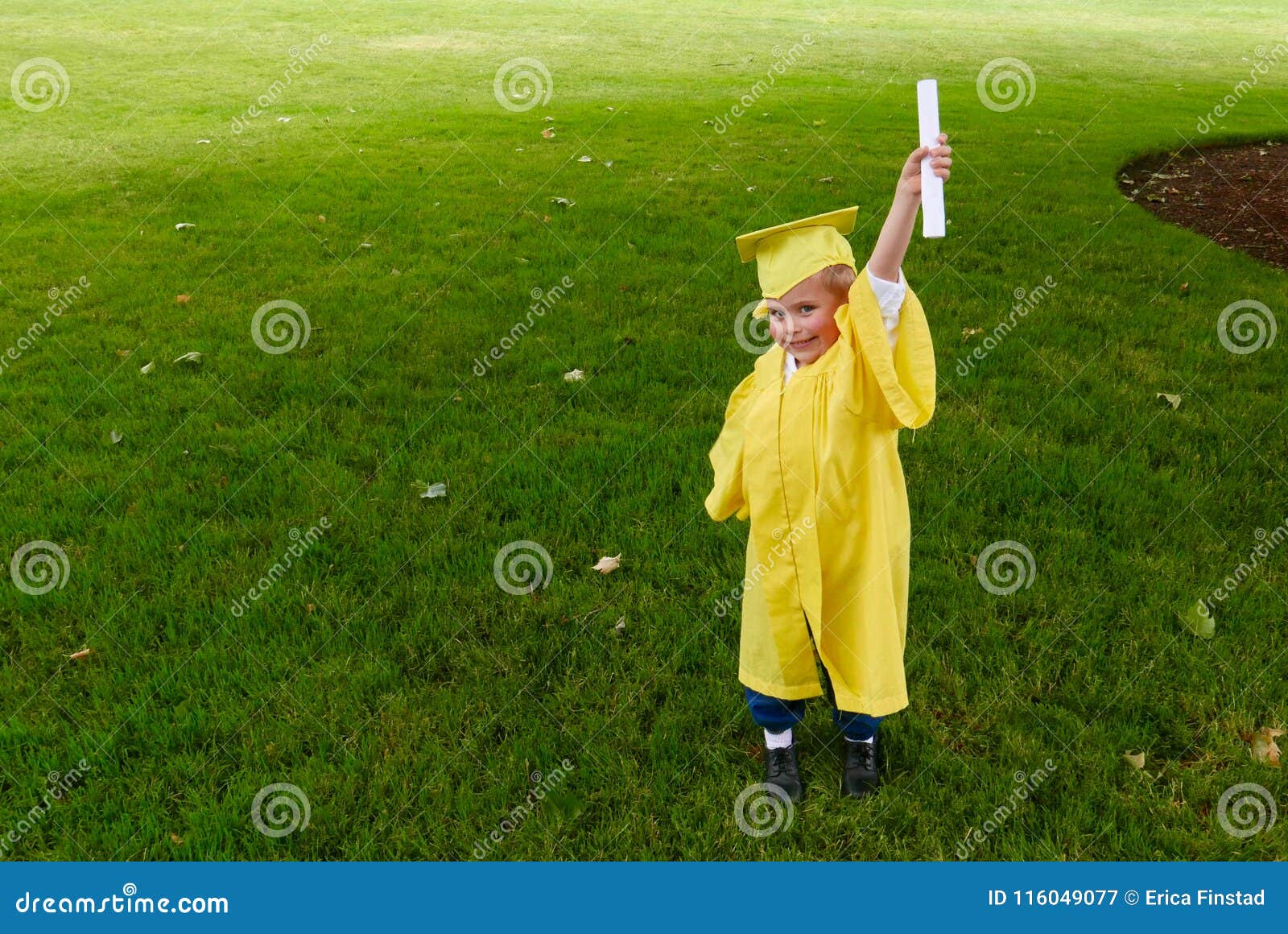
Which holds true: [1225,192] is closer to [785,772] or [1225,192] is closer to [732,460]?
[732,460]

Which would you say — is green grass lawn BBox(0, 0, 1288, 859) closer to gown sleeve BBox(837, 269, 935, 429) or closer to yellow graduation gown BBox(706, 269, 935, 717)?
yellow graduation gown BBox(706, 269, 935, 717)

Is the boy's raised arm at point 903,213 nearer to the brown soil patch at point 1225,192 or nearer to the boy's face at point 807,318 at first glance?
the boy's face at point 807,318

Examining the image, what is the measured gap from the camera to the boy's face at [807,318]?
238cm

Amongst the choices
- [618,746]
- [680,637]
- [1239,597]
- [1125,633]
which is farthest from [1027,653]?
[618,746]

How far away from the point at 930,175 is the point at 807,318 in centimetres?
53

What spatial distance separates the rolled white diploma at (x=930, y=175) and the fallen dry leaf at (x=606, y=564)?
218 centimetres

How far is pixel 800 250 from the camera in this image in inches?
93.0

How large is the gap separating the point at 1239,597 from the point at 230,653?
12.2 ft

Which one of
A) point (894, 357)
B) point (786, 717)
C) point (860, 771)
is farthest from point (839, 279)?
point (860, 771)

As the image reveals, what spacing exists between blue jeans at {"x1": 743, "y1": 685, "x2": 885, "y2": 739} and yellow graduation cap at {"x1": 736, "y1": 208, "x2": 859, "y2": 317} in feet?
3.93

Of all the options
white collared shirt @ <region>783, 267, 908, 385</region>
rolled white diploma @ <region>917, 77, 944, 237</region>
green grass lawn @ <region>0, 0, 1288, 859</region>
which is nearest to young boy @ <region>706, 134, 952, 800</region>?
white collared shirt @ <region>783, 267, 908, 385</region>

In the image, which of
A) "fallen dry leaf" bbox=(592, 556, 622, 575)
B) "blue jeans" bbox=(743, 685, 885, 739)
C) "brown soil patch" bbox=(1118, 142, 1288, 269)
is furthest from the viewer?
"brown soil patch" bbox=(1118, 142, 1288, 269)

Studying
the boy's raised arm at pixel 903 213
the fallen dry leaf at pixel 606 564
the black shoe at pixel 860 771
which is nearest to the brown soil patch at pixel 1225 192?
the fallen dry leaf at pixel 606 564

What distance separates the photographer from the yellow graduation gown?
233cm
